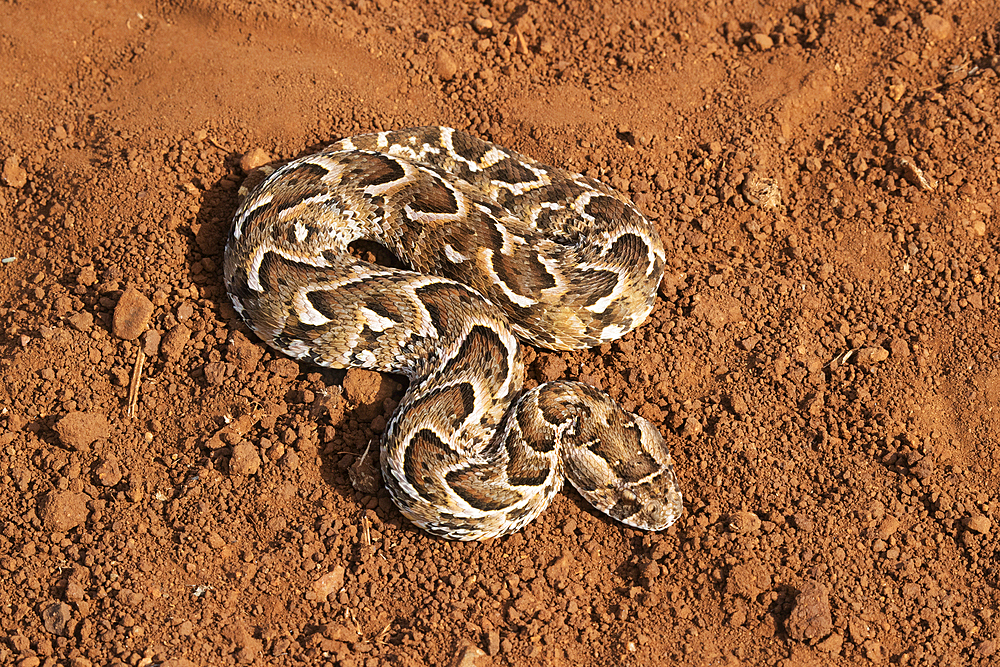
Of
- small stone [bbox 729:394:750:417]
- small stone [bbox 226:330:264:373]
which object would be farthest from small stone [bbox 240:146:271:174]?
small stone [bbox 729:394:750:417]

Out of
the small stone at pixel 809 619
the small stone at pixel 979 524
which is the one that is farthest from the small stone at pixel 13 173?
the small stone at pixel 979 524

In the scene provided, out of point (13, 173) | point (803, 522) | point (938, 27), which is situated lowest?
point (13, 173)

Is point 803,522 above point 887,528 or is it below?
below

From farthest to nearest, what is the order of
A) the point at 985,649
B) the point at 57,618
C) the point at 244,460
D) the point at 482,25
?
the point at 482,25, the point at 244,460, the point at 57,618, the point at 985,649

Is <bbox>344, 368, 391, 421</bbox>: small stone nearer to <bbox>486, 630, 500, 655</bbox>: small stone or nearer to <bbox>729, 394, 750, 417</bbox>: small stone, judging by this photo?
<bbox>486, 630, 500, 655</bbox>: small stone

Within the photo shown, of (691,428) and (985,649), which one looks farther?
(691,428)

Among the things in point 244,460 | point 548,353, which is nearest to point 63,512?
point 244,460

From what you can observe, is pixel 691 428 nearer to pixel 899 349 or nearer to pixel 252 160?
pixel 899 349
